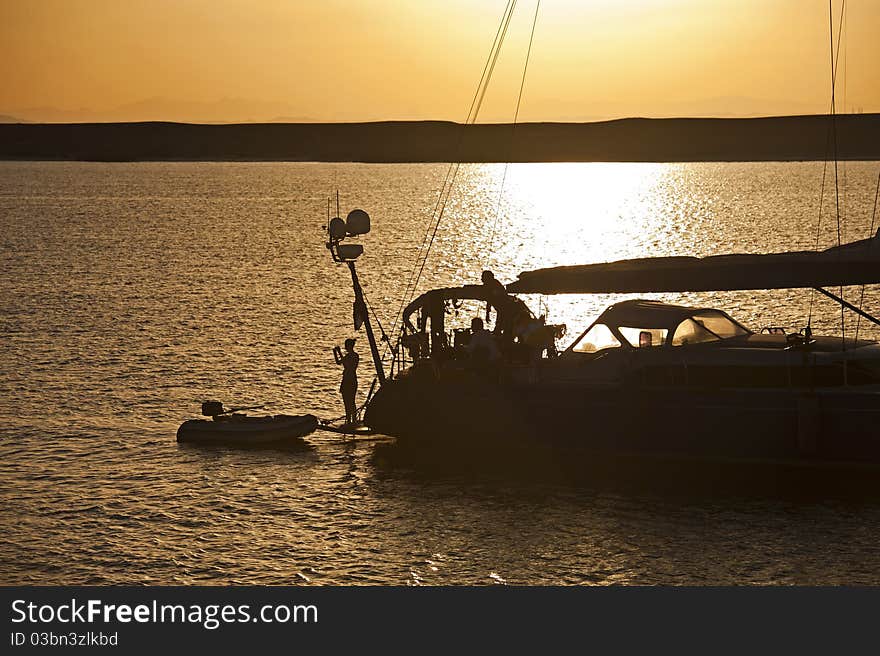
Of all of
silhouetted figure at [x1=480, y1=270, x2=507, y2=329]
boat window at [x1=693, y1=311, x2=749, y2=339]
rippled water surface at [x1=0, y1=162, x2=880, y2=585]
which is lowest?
rippled water surface at [x1=0, y1=162, x2=880, y2=585]

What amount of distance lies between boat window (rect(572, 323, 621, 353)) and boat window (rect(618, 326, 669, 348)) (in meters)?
0.24

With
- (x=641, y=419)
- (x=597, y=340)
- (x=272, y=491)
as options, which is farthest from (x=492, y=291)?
(x=272, y=491)

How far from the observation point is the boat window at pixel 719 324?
834 inches

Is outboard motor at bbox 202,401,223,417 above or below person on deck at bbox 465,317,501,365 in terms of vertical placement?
below

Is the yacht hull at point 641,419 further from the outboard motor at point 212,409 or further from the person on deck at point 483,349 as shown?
the outboard motor at point 212,409

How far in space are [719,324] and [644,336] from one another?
137 cm

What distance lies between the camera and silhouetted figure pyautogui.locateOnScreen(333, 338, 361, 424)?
24594 mm

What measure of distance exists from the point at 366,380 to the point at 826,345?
13943 millimetres

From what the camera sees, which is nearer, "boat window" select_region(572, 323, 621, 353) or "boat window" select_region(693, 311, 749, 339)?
"boat window" select_region(693, 311, 749, 339)

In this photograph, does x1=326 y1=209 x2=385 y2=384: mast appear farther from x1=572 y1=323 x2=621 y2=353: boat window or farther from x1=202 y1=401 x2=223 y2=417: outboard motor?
x1=572 y1=323 x2=621 y2=353: boat window

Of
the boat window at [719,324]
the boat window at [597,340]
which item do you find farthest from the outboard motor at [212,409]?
the boat window at [719,324]

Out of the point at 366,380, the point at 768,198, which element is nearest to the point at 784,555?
the point at 366,380

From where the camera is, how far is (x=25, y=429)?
1024 inches

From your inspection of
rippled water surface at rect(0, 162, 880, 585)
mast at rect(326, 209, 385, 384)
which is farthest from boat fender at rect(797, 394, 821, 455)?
mast at rect(326, 209, 385, 384)
